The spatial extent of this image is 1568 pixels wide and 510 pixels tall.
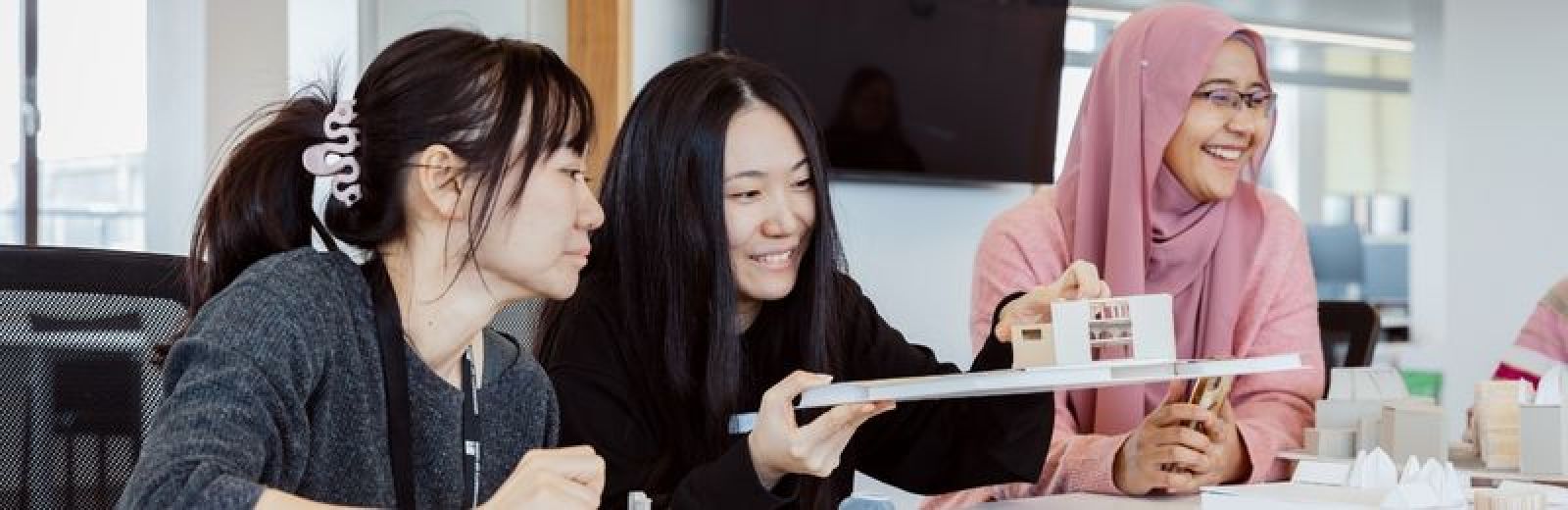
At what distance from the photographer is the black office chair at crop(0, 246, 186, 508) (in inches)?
56.9

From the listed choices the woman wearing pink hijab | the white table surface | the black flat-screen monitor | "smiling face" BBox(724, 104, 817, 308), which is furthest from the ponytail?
the black flat-screen monitor

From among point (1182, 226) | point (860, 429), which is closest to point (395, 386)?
point (860, 429)

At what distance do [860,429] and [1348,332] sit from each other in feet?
4.48

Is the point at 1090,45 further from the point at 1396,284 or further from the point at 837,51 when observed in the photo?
the point at 837,51

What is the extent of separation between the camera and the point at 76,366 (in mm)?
1473

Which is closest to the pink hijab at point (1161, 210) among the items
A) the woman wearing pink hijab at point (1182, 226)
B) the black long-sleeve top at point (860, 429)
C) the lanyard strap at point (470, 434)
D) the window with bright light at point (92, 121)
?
the woman wearing pink hijab at point (1182, 226)

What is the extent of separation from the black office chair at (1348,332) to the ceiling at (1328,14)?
16.7 feet

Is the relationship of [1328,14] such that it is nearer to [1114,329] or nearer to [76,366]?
[1114,329]

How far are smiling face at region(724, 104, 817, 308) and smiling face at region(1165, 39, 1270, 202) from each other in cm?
87

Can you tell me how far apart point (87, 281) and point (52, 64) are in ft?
13.9

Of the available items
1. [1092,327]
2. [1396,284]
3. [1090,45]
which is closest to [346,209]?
[1092,327]

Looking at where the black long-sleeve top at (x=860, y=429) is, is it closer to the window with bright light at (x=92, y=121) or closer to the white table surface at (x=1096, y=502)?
the white table surface at (x=1096, y=502)

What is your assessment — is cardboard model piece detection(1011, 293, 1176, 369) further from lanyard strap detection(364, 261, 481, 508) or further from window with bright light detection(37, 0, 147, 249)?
window with bright light detection(37, 0, 147, 249)

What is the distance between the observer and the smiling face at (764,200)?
1817 millimetres
